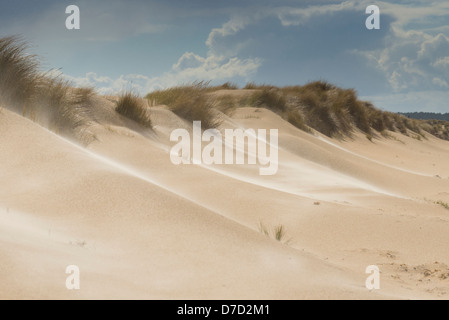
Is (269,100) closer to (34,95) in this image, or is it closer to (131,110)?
(131,110)

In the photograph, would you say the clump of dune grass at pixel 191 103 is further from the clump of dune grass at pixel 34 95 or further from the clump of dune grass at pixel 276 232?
the clump of dune grass at pixel 276 232

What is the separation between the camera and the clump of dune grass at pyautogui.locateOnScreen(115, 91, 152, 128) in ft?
26.8

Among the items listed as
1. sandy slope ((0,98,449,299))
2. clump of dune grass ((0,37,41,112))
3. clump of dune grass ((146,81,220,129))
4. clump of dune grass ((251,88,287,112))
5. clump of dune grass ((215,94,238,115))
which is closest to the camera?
sandy slope ((0,98,449,299))

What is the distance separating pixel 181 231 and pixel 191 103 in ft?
22.2

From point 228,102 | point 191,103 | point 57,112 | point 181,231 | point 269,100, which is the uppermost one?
point 269,100

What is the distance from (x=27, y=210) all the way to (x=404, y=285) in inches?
98.0

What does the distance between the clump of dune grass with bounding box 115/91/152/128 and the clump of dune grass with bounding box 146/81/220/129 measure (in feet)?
5.08

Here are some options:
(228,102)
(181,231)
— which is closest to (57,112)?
(181,231)

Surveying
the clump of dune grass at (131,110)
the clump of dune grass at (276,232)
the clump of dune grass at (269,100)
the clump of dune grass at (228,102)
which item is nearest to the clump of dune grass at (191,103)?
the clump of dune grass at (131,110)

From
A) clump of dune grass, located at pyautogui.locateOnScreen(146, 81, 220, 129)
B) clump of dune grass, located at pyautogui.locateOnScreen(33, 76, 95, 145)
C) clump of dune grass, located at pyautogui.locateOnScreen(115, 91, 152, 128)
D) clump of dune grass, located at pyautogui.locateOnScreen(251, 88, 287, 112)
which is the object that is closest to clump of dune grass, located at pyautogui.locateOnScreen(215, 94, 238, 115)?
clump of dune grass, located at pyautogui.locateOnScreen(251, 88, 287, 112)

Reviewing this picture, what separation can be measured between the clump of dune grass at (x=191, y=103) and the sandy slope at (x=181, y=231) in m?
2.73

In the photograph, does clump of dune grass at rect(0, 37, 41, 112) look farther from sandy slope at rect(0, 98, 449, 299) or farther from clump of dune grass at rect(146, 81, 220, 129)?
clump of dune grass at rect(146, 81, 220, 129)

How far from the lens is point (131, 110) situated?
828 centimetres
